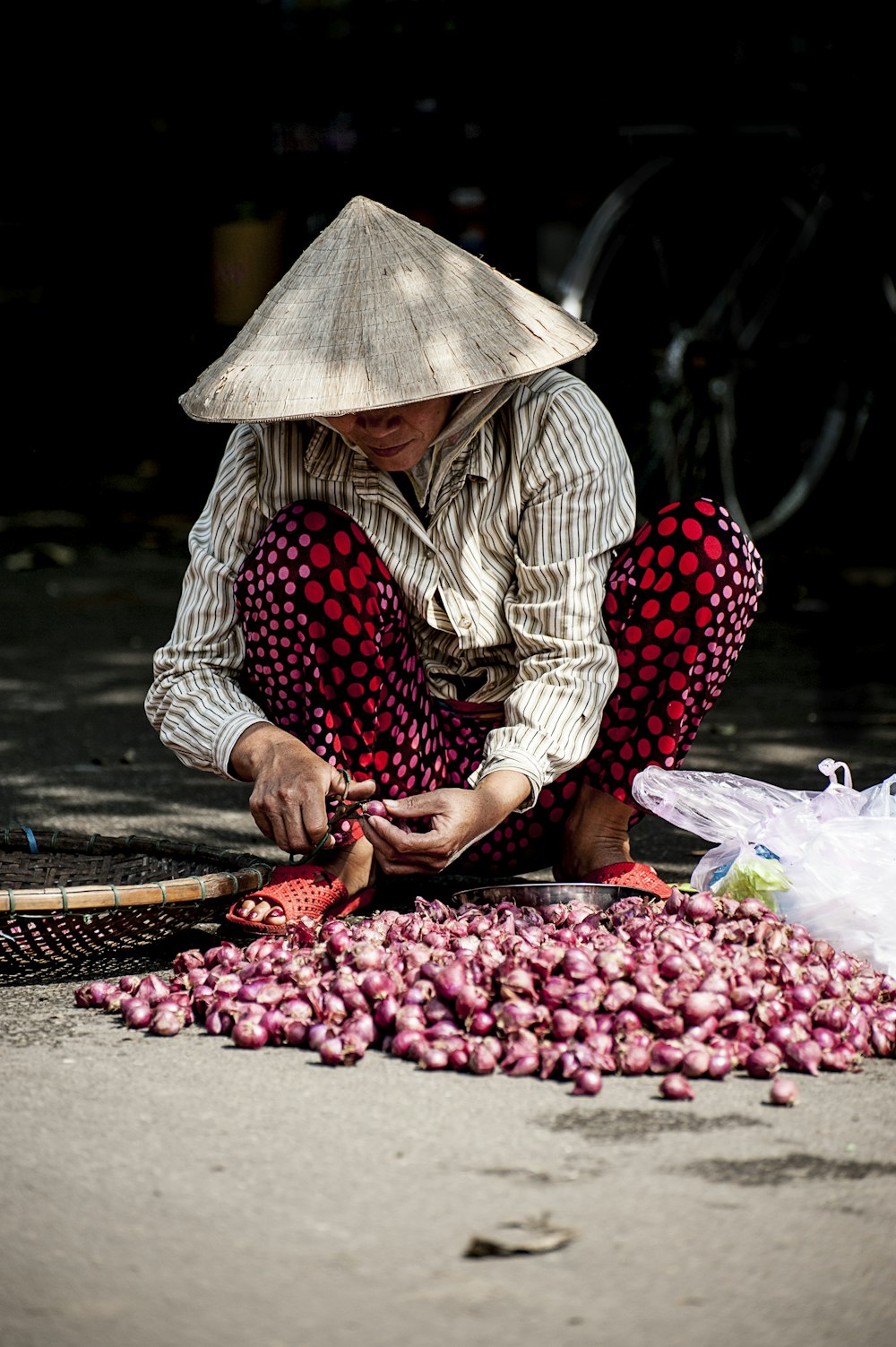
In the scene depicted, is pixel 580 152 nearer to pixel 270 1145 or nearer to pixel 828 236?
pixel 828 236

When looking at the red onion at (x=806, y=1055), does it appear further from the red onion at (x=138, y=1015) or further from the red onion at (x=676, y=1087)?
the red onion at (x=138, y=1015)

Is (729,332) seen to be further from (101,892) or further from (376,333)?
(101,892)

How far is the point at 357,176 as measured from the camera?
6750mm

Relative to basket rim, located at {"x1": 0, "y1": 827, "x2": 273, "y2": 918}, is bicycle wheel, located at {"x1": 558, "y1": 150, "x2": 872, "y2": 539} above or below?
above

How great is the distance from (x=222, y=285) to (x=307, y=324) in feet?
16.0

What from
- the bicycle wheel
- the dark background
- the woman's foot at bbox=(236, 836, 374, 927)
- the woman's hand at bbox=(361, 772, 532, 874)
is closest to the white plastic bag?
the woman's hand at bbox=(361, 772, 532, 874)

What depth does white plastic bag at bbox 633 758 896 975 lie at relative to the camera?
2.32 metres

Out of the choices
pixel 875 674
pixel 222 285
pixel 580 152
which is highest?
pixel 580 152

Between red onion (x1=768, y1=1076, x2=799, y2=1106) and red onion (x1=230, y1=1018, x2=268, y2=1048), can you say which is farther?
red onion (x1=230, y1=1018, x2=268, y2=1048)

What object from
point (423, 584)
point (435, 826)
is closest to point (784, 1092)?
point (435, 826)

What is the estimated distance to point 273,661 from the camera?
2.61 metres

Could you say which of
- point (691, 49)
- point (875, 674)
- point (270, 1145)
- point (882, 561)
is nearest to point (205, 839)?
point (270, 1145)

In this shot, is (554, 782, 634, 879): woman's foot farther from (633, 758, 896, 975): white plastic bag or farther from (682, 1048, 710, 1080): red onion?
(682, 1048, 710, 1080): red onion

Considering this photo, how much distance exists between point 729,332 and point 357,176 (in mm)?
1734
